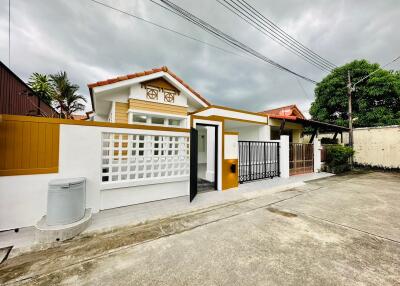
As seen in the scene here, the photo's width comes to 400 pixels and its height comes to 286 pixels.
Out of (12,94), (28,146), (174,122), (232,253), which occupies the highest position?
(12,94)

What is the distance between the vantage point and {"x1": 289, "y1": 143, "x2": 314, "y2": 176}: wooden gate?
29.2ft

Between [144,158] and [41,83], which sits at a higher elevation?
[41,83]

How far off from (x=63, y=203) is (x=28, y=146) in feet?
5.16

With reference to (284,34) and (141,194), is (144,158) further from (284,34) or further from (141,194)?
(284,34)

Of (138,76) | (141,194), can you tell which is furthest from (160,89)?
(141,194)

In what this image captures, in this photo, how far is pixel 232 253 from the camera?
2486mm

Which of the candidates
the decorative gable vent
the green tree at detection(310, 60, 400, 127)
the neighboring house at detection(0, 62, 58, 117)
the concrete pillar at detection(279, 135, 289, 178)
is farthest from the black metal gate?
the green tree at detection(310, 60, 400, 127)

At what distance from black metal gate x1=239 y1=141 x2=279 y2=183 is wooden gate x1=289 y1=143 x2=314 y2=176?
136cm

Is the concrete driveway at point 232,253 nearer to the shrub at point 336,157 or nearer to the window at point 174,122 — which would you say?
the window at point 174,122

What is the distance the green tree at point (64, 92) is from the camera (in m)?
12.9

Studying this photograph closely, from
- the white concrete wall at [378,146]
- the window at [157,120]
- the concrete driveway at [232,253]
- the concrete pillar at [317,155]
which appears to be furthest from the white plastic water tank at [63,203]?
the white concrete wall at [378,146]

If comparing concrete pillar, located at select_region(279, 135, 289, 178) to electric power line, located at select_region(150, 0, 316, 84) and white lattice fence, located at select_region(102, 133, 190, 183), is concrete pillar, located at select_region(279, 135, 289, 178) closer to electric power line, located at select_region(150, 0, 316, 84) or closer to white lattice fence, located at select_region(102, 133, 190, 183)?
electric power line, located at select_region(150, 0, 316, 84)

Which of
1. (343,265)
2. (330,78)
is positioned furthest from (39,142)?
(330,78)

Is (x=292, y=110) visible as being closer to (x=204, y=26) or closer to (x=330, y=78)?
(x=330, y=78)
